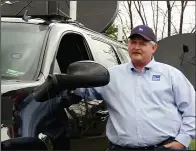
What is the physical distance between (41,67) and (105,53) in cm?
145

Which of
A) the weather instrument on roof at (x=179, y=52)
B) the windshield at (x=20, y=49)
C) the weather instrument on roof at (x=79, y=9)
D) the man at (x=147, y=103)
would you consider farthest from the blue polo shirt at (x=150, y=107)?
the weather instrument on roof at (x=179, y=52)

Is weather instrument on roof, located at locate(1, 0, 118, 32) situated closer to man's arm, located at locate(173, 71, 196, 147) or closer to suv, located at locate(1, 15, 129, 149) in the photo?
suv, located at locate(1, 15, 129, 149)

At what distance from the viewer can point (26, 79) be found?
95.8 inches

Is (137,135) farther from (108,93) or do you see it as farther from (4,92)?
(4,92)

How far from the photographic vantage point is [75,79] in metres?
2.04

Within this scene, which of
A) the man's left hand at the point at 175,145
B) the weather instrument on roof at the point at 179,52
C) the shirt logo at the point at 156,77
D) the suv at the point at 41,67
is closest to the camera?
the suv at the point at 41,67

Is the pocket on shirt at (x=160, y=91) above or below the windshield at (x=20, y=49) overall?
below

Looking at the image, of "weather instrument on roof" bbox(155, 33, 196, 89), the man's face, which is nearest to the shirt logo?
the man's face

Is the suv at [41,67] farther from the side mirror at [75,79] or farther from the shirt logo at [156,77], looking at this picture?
the shirt logo at [156,77]

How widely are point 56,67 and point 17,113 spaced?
0.73 metres

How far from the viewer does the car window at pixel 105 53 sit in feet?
11.9

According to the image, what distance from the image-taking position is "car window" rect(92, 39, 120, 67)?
3.62 metres

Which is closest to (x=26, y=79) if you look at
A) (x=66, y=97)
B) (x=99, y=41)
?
(x=66, y=97)

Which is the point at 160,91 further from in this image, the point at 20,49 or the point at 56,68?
the point at 20,49
